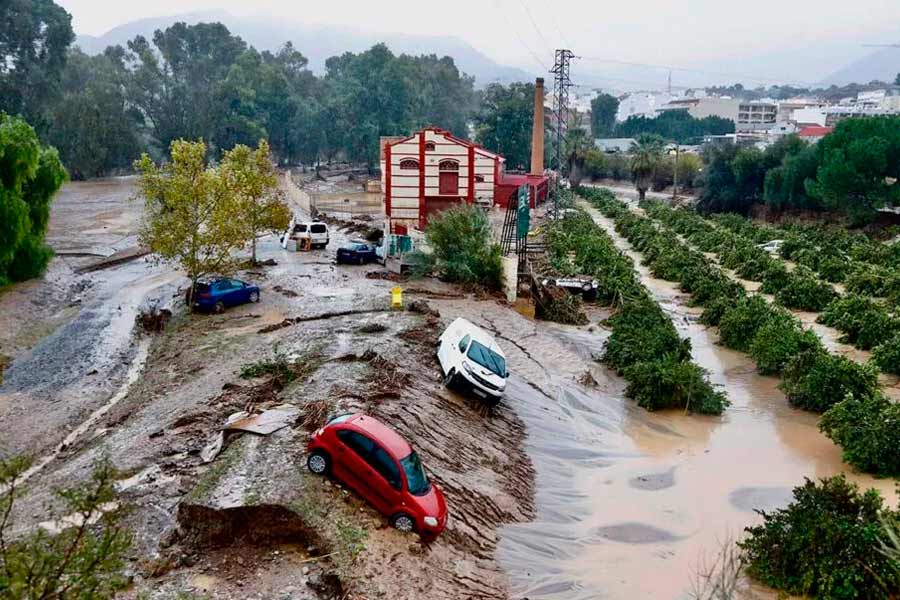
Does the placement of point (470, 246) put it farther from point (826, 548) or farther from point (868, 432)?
point (826, 548)

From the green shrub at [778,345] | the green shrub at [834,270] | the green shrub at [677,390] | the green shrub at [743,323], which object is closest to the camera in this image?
the green shrub at [677,390]

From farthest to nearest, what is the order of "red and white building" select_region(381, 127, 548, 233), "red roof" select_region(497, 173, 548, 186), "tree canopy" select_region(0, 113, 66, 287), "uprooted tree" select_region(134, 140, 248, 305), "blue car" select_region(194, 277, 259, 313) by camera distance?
1. "red roof" select_region(497, 173, 548, 186)
2. "red and white building" select_region(381, 127, 548, 233)
3. "tree canopy" select_region(0, 113, 66, 287)
4. "blue car" select_region(194, 277, 259, 313)
5. "uprooted tree" select_region(134, 140, 248, 305)

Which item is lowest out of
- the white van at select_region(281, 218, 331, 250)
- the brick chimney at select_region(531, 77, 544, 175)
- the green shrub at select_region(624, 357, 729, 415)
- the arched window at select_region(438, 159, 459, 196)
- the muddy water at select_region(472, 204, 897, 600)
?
the muddy water at select_region(472, 204, 897, 600)

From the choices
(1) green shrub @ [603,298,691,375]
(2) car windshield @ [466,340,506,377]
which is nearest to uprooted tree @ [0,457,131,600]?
(2) car windshield @ [466,340,506,377]

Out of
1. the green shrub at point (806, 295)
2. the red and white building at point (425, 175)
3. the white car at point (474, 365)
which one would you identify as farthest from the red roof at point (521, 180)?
the white car at point (474, 365)

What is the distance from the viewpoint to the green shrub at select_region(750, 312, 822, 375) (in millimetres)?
25656

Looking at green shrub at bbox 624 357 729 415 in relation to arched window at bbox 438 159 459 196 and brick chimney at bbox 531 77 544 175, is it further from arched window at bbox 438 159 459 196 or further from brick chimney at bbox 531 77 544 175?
brick chimney at bbox 531 77 544 175

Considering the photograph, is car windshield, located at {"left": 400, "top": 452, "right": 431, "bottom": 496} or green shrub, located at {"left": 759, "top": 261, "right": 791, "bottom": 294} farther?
green shrub, located at {"left": 759, "top": 261, "right": 791, "bottom": 294}

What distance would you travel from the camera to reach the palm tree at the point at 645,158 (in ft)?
303

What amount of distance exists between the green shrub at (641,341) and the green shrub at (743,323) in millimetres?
2745

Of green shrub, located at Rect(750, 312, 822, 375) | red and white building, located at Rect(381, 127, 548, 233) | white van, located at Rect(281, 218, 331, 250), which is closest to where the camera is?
green shrub, located at Rect(750, 312, 822, 375)

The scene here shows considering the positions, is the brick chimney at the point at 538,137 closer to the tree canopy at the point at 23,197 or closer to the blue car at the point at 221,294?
the tree canopy at the point at 23,197

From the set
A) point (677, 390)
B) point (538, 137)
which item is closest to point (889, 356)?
point (677, 390)

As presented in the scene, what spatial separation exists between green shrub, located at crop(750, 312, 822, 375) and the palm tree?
221ft
